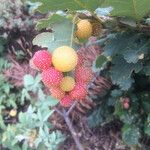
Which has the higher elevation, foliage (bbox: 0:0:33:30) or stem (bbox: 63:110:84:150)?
foliage (bbox: 0:0:33:30)

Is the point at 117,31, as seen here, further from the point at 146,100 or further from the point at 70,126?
the point at 70,126

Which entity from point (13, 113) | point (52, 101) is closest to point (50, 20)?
point (52, 101)

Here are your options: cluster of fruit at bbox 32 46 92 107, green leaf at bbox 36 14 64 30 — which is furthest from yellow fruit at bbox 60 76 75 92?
green leaf at bbox 36 14 64 30

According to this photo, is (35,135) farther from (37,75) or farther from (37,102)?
(37,75)

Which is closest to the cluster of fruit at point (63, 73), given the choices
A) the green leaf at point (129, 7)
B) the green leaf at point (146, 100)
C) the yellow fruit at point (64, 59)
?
the yellow fruit at point (64, 59)

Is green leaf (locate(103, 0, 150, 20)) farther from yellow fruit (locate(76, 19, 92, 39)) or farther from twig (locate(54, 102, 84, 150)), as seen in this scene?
twig (locate(54, 102, 84, 150))

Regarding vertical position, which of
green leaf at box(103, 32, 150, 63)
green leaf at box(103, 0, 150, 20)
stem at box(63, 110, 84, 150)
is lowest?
stem at box(63, 110, 84, 150)

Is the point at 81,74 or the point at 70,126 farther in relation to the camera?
the point at 70,126
